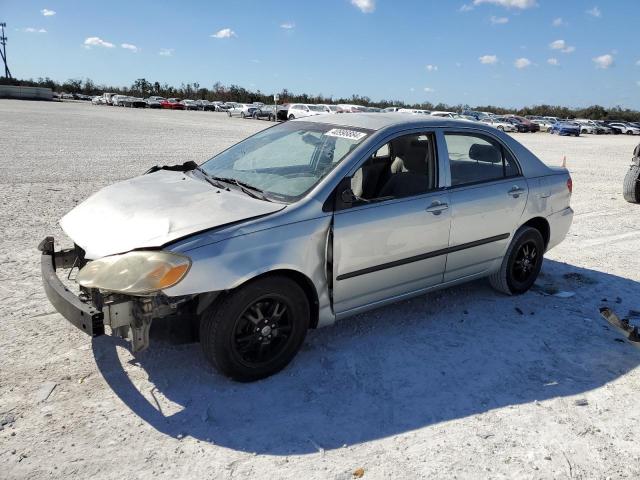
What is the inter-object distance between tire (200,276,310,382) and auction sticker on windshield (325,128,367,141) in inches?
49.5

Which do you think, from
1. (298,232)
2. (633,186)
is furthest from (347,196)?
(633,186)

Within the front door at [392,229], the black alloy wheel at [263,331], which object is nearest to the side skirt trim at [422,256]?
the front door at [392,229]

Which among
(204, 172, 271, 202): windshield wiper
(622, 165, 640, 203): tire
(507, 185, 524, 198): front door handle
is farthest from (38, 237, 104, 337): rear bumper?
(622, 165, 640, 203): tire

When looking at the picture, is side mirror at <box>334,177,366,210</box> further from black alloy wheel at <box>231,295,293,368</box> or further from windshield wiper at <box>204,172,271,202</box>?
black alloy wheel at <box>231,295,293,368</box>

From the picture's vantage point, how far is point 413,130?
4.11 meters

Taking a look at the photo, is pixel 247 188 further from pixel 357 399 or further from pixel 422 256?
pixel 357 399

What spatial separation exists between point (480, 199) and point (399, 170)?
73 centimetres

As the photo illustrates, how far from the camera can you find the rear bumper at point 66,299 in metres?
2.82

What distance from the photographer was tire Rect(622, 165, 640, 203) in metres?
9.75

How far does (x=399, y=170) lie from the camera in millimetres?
4289

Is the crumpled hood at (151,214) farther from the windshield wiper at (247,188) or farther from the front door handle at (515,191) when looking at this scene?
the front door handle at (515,191)

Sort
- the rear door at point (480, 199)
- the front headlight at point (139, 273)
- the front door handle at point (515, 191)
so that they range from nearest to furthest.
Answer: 1. the front headlight at point (139, 273)
2. the rear door at point (480, 199)
3. the front door handle at point (515, 191)

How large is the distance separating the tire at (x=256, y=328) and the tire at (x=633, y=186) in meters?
8.82

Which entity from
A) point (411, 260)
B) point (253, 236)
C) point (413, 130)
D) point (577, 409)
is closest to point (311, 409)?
point (253, 236)
